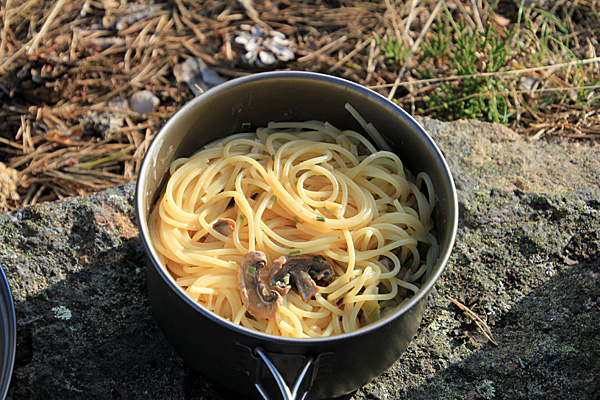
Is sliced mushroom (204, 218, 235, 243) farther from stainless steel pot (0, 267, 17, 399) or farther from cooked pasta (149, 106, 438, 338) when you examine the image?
stainless steel pot (0, 267, 17, 399)

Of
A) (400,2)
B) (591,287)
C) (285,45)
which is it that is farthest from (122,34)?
(591,287)

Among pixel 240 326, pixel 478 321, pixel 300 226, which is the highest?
pixel 240 326

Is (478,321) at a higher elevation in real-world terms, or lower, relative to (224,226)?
lower

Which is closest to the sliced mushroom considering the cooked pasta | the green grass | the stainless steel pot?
the cooked pasta

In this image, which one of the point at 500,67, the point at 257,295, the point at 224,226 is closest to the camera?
the point at 257,295

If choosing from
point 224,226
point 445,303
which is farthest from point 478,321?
→ point 224,226

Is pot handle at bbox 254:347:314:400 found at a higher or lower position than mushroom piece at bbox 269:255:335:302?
higher

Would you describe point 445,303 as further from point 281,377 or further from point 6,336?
point 6,336
